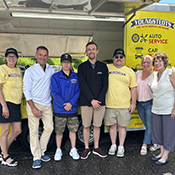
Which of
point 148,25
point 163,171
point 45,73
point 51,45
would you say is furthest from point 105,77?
point 51,45

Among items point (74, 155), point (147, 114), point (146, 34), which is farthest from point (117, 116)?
point (146, 34)

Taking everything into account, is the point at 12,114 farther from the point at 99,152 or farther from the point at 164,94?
the point at 164,94

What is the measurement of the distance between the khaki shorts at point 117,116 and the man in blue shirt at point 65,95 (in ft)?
2.01

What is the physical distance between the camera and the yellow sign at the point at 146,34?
3.92 metres

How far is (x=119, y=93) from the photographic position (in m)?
3.50

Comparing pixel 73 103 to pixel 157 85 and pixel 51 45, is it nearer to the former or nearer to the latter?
pixel 157 85

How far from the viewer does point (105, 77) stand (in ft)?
11.2

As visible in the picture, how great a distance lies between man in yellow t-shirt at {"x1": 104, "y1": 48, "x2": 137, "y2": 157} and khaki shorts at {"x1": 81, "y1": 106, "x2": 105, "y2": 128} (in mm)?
180

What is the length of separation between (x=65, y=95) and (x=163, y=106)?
5.28 feet

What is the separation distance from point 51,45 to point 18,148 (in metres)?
2.98

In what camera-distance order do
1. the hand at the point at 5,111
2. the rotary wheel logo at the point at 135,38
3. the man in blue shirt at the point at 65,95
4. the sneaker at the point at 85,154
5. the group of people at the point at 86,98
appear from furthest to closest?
the rotary wheel logo at the point at 135,38
the sneaker at the point at 85,154
the man in blue shirt at the point at 65,95
the group of people at the point at 86,98
the hand at the point at 5,111

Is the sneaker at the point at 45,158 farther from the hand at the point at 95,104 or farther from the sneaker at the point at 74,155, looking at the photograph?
the hand at the point at 95,104

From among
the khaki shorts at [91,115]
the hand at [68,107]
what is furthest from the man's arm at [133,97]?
the hand at [68,107]

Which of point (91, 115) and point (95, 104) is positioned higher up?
point (95, 104)
